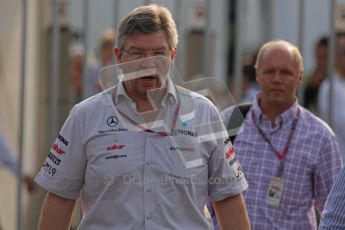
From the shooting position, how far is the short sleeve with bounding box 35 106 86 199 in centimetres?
415

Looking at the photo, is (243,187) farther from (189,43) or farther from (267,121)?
(189,43)

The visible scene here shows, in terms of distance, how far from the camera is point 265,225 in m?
5.28

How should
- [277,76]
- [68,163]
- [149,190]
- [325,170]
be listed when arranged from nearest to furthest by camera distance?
[149,190]
[68,163]
[325,170]
[277,76]

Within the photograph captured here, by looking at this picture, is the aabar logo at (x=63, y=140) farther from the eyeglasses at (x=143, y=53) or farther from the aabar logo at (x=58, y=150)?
the eyeglasses at (x=143, y=53)

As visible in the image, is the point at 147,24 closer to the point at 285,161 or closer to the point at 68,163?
the point at 68,163

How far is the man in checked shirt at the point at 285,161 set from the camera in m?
5.31

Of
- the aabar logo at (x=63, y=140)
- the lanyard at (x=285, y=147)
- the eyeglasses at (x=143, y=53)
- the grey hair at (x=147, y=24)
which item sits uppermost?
the grey hair at (x=147, y=24)

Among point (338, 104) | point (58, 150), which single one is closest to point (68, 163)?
point (58, 150)

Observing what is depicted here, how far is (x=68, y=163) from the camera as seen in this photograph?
4164mm

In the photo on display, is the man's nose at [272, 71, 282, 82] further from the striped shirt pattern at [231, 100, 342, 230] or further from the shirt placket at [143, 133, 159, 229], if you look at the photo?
the shirt placket at [143, 133, 159, 229]

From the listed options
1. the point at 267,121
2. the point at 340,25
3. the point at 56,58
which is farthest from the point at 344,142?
the point at 56,58

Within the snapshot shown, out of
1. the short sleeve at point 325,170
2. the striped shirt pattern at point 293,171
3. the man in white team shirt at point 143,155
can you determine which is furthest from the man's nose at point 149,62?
the short sleeve at point 325,170

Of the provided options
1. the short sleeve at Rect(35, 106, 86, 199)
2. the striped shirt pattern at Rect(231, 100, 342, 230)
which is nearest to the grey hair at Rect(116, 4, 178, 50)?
the short sleeve at Rect(35, 106, 86, 199)

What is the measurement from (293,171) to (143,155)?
145cm
